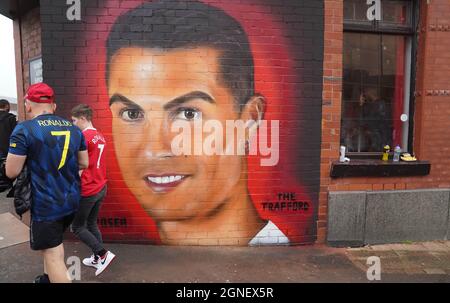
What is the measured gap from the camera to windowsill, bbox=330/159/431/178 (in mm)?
4984

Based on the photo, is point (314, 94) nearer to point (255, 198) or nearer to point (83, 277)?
point (255, 198)

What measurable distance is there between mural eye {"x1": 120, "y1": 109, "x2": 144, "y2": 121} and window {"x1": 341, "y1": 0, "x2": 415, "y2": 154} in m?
2.79

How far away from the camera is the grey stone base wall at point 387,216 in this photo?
5020 mm

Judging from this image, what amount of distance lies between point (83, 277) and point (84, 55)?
8.39 feet

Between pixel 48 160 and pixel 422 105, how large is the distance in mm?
4727

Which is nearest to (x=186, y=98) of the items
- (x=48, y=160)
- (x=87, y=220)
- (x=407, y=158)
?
(x=87, y=220)

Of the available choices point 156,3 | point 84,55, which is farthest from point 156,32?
Result: point 84,55

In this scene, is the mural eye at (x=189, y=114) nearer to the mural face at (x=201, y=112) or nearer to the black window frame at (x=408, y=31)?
the mural face at (x=201, y=112)

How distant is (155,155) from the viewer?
468cm

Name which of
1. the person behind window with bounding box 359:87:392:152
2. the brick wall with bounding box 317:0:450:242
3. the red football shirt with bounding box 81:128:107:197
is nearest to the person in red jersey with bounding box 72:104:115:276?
Answer: the red football shirt with bounding box 81:128:107:197

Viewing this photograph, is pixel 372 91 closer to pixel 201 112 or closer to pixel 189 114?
pixel 201 112

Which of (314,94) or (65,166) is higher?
(314,94)

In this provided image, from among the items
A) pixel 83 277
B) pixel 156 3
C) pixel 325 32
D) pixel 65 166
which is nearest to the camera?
pixel 65 166

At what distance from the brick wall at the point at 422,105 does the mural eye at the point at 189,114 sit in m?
1.67
